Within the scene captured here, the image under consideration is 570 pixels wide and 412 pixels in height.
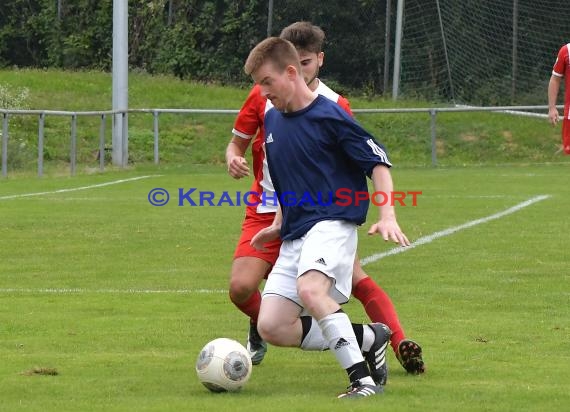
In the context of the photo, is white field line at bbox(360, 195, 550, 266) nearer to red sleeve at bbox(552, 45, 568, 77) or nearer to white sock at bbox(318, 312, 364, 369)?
red sleeve at bbox(552, 45, 568, 77)

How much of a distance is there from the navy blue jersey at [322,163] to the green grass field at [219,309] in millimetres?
812

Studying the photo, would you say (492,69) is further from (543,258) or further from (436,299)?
(436,299)

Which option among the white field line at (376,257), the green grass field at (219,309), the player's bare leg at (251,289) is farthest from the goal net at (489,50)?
the player's bare leg at (251,289)

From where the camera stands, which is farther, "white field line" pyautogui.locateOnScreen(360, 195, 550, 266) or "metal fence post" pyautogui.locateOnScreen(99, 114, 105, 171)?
"metal fence post" pyautogui.locateOnScreen(99, 114, 105, 171)

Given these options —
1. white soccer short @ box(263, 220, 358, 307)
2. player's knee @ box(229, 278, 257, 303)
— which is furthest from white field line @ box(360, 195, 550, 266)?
white soccer short @ box(263, 220, 358, 307)

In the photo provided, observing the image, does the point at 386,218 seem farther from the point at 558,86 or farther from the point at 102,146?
the point at 102,146

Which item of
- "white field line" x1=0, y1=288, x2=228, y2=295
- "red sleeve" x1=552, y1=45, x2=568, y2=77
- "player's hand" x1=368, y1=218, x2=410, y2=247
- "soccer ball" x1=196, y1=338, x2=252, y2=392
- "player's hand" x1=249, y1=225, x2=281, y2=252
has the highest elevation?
"red sleeve" x1=552, y1=45, x2=568, y2=77

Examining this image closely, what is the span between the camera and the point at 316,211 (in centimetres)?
610

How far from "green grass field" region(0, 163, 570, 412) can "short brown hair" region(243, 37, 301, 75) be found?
1.45m

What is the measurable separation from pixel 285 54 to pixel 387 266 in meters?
5.38

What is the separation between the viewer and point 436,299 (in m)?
9.34

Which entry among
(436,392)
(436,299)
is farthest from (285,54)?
(436,299)

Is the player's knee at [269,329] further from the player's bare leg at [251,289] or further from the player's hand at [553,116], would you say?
the player's hand at [553,116]

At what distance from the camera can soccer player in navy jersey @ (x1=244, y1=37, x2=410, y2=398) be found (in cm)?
589
